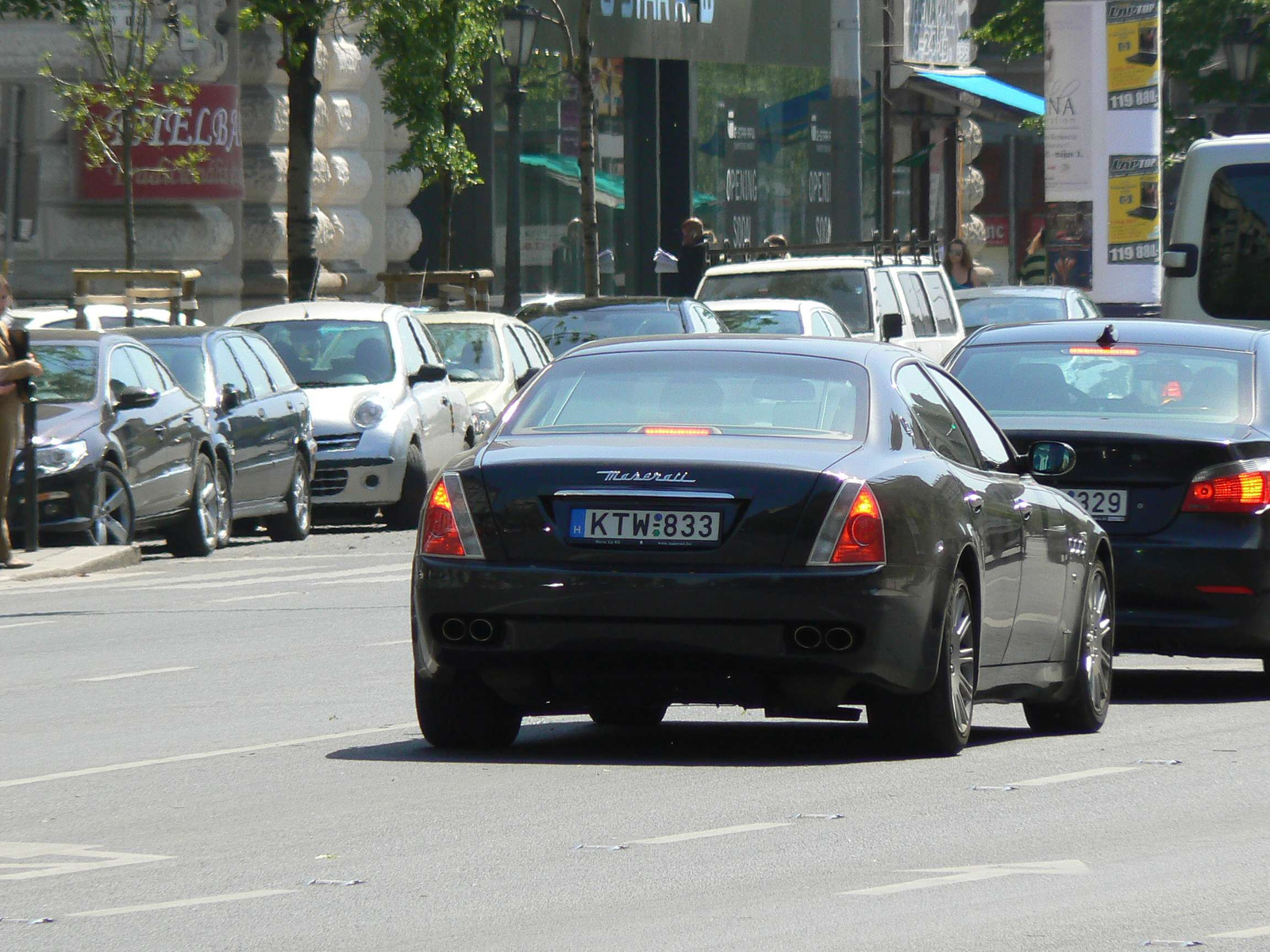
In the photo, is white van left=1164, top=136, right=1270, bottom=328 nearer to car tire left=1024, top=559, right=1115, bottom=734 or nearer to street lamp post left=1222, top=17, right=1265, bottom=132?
car tire left=1024, top=559, right=1115, bottom=734

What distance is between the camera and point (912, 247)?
1153 inches

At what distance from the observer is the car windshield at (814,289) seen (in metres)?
27.1

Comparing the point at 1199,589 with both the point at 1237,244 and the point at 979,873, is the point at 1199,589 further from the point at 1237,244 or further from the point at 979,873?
the point at 1237,244

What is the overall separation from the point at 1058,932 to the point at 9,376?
11454 mm

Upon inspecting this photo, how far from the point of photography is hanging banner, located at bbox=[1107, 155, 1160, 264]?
29.2m

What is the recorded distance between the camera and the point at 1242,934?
20.0 ft

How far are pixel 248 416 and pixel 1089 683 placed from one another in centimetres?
1085

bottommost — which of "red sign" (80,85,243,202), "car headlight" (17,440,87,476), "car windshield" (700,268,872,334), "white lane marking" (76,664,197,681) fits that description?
"white lane marking" (76,664,197,681)

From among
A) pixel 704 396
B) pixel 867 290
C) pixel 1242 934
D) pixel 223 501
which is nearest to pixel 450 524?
pixel 704 396

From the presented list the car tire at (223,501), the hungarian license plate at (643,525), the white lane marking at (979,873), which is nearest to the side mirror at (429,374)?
the car tire at (223,501)

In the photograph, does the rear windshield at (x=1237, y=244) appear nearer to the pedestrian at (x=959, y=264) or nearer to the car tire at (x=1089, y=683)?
the car tire at (x=1089, y=683)

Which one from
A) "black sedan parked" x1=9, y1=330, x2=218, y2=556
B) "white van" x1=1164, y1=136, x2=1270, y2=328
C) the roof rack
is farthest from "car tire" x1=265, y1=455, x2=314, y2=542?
the roof rack

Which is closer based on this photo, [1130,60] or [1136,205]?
[1130,60]

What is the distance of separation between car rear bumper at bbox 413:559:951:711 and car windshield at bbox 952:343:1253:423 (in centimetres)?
336
